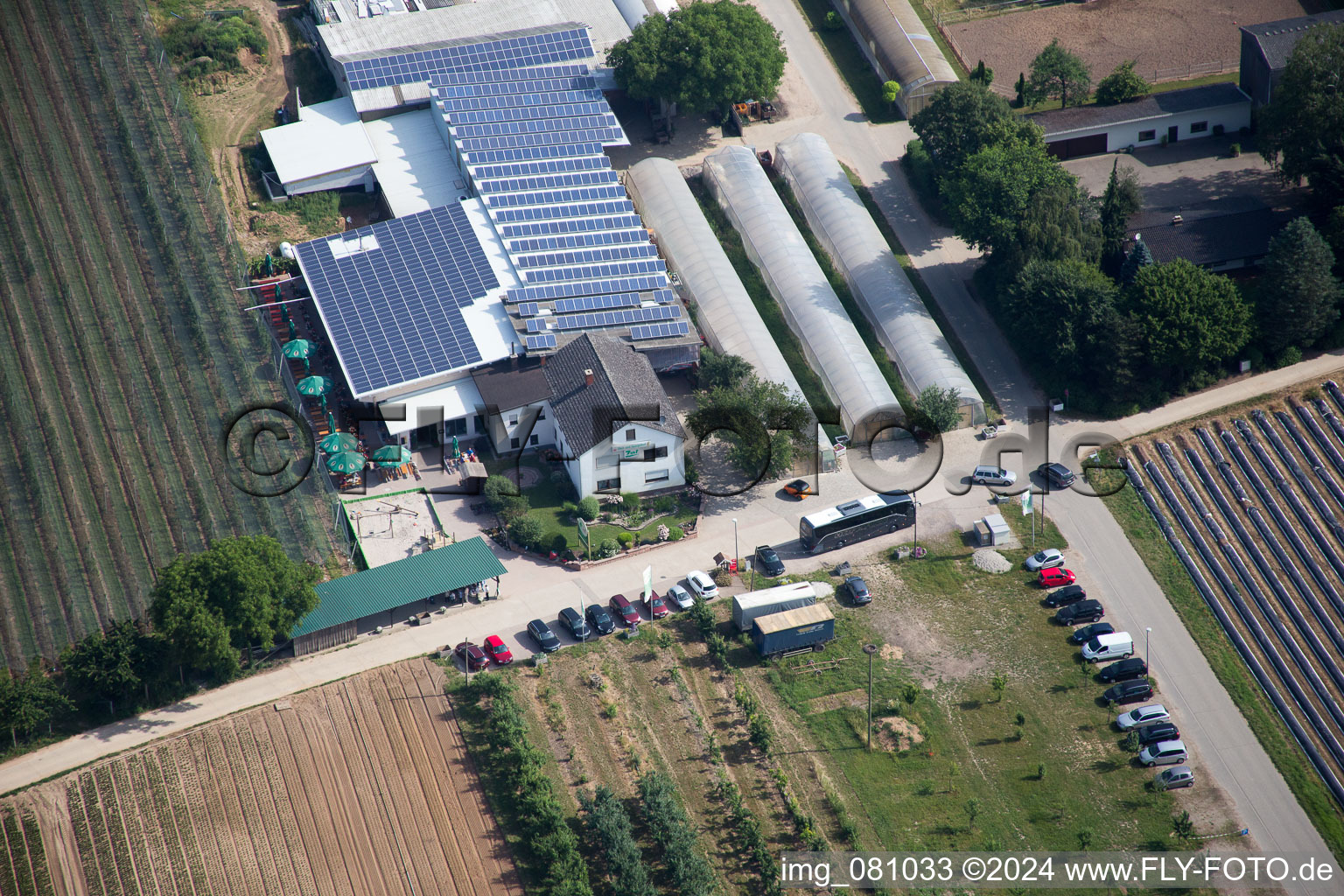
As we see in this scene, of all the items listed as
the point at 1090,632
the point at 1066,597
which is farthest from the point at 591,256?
the point at 1090,632

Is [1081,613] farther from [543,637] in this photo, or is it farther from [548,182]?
[548,182]

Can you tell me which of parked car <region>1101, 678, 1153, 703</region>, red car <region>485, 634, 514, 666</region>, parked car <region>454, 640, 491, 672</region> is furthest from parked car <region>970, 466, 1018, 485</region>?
parked car <region>454, 640, 491, 672</region>

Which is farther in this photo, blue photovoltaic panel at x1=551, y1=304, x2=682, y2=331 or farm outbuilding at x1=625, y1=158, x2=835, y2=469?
farm outbuilding at x1=625, y1=158, x2=835, y2=469

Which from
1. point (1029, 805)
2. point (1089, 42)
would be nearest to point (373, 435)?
point (1029, 805)

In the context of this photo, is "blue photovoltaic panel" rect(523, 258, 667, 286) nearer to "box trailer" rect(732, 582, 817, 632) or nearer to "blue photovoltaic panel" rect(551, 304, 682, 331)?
"blue photovoltaic panel" rect(551, 304, 682, 331)

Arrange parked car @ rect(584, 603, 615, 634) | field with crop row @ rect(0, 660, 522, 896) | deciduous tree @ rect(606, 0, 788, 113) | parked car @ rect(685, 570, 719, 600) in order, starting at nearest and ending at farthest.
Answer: field with crop row @ rect(0, 660, 522, 896), parked car @ rect(584, 603, 615, 634), parked car @ rect(685, 570, 719, 600), deciduous tree @ rect(606, 0, 788, 113)

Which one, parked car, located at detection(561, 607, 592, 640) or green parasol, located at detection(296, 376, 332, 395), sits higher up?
green parasol, located at detection(296, 376, 332, 395)
